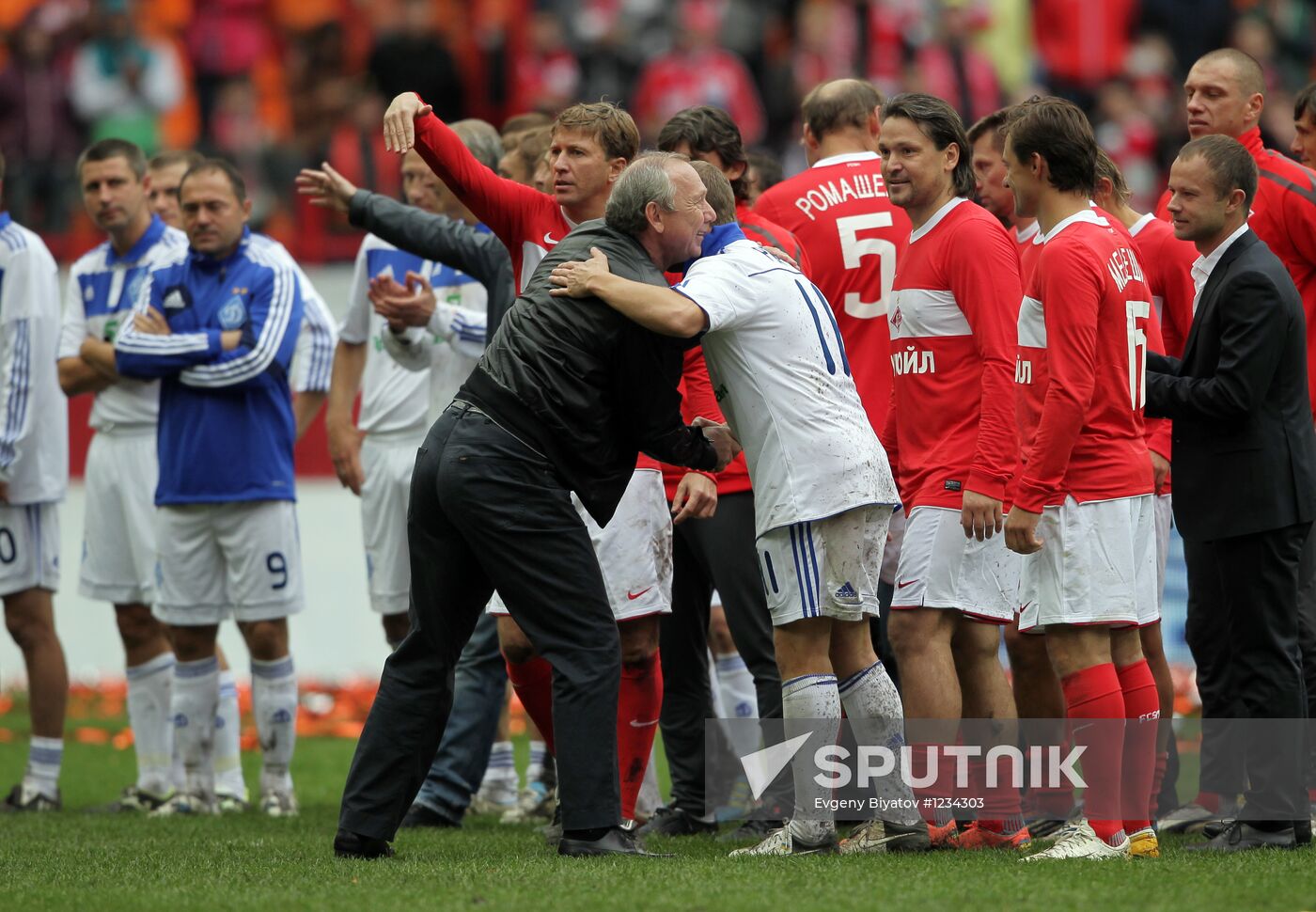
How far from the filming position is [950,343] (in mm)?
6359

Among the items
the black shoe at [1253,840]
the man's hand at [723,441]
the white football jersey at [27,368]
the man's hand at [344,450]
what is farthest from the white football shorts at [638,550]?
the white football jersey at [27,368]

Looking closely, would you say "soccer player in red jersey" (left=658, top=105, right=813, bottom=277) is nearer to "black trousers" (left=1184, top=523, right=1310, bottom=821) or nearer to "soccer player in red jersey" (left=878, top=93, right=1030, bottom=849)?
"soccer player in red jersey" (left=878, top=93, right=1030, bottom=849)

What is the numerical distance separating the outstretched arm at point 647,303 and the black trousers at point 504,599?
54cm

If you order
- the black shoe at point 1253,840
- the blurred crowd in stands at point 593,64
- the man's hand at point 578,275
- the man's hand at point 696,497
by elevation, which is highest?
the blurred crowd in stands at point 593,64

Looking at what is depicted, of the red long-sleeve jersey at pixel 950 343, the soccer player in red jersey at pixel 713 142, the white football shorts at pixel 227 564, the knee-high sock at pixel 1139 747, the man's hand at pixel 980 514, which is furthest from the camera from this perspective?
the white football shorts at pixel 227 564

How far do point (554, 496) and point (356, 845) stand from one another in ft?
4.31

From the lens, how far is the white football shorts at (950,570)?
20.3 ft

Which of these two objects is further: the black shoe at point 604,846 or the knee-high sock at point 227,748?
the knee-high sock at point 227,748

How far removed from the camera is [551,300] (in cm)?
578

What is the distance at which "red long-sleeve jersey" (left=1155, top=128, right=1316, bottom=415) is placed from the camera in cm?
698

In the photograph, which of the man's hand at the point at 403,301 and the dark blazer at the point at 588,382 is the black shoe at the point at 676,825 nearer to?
the dark blazer at the point at 588,382

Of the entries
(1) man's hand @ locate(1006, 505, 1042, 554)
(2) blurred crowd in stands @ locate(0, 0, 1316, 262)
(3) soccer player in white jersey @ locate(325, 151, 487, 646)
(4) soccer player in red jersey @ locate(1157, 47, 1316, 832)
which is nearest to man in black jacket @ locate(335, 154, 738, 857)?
Answer: (1) man's hand @ locate(1006, 505, 1042, 554)

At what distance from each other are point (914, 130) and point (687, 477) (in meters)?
1.44

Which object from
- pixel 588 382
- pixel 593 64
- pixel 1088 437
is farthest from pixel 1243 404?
pixel 593 64
